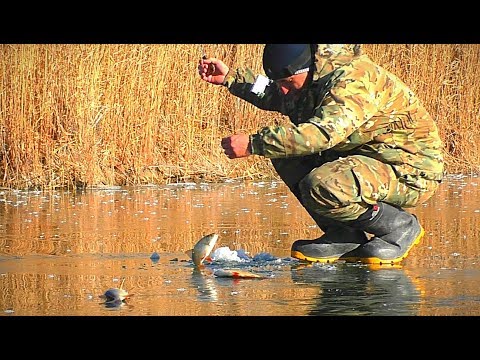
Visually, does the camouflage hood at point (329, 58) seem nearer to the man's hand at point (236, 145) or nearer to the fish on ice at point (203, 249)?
the man's hand at point (236, 145)

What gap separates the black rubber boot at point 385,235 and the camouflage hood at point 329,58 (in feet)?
2.76

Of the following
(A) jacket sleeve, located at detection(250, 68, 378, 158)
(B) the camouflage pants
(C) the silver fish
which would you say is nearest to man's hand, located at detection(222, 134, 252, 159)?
(A) jacket sleeve, located at detection(250, 68, 378, 158)

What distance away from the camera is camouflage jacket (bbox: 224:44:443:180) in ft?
19.4

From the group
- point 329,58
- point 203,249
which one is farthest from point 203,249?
point 329,58

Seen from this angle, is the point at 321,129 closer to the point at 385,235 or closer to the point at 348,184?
the point at 348,184

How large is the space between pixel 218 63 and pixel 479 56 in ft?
25.6

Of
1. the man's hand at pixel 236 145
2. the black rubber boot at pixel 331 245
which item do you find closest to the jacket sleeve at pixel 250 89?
the black rubber boot at pixel 331 245

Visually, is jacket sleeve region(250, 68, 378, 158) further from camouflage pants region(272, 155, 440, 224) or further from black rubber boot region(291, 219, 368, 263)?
black rubber boot region(291, 219, 368, 263)

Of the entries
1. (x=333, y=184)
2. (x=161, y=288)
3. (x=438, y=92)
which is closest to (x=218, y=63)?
(x=333, y=184)

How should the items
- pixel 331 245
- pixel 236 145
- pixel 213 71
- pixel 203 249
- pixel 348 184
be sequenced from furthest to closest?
pixel 213 71, pixel 331 245, pixel 203 249, pixel 348 184, pixel 236 145

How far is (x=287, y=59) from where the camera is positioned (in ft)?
20.2

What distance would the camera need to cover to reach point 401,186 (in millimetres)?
6414

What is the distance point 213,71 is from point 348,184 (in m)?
1.21
